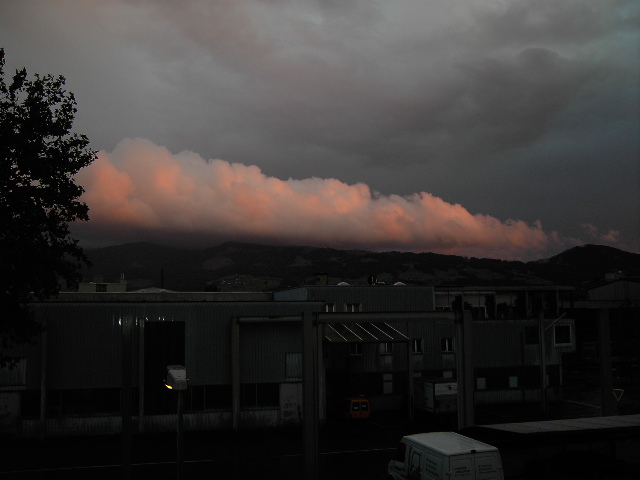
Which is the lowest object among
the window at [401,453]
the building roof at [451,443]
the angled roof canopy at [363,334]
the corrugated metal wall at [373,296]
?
the window at [401,453]

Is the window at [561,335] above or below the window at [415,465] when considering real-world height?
above

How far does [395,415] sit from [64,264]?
93.5ft

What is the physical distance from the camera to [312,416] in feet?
64.7

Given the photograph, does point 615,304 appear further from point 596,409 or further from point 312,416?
point 312,416

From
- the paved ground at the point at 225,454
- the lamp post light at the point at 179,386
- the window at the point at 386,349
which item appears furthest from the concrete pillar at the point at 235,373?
the lamp post light at the point at 179,386

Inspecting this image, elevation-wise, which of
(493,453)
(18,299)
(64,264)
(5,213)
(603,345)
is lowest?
(493,453)

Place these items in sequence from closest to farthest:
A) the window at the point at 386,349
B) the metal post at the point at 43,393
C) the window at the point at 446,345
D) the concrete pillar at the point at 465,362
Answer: the concrete pillar at the point at 465,362 → the metal post at the point at 43,393 → the window at the point at 386,349 → the window at the point at 446,345

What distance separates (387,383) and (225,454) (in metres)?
18.1

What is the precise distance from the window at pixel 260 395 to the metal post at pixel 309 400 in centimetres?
2037

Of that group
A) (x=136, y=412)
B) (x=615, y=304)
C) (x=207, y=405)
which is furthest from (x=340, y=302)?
(x=615, y=304)

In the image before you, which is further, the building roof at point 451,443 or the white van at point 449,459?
the building roof at point 451,443

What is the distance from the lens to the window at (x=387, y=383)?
151 feet

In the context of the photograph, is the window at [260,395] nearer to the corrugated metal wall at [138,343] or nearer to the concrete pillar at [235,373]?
the corrugated metal wall at [138,343]

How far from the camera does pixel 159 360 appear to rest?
1501 inches
